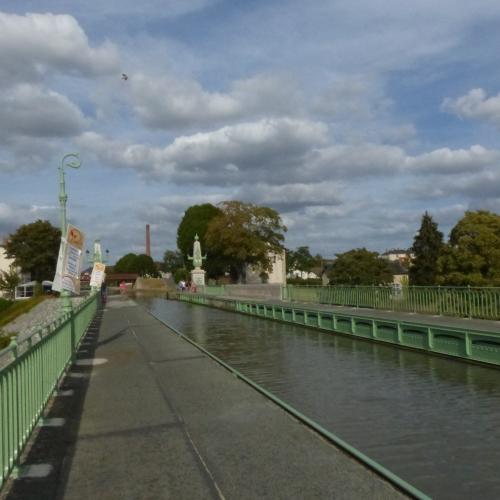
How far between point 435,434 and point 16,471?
15.0 feet

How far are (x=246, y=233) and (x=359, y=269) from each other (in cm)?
1393

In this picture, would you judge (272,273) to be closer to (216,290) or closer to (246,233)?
(246,233)

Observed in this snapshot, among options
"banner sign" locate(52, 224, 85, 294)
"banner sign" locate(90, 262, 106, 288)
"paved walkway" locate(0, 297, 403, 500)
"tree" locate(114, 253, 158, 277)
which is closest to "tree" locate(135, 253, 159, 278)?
"tree" locate(114, 253, 158, 277)

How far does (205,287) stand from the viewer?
59.7 m

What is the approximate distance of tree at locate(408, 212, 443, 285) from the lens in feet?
192

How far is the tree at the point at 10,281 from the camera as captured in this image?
250 feet

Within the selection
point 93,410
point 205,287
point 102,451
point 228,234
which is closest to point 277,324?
point 93,410

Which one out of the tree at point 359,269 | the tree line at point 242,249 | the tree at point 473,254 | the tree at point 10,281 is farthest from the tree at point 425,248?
the tree at point 10,281

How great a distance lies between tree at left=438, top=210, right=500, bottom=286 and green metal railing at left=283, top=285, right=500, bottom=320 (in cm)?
632

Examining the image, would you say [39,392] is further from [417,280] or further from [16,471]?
[417,280]

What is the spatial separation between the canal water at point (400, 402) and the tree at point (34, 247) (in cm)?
6144

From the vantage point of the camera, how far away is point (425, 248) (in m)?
60.3

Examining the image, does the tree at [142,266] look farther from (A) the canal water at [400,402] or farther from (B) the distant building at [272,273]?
(A) the canal water at [400,402]

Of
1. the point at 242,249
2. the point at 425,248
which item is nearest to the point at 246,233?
the point at 242,249
